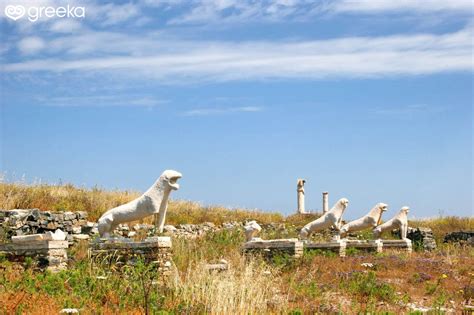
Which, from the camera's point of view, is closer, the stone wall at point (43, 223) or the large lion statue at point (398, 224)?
the stone wall at point (43, 223)

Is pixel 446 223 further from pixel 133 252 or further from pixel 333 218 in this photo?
pixel 133 252

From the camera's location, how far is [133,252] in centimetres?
1539

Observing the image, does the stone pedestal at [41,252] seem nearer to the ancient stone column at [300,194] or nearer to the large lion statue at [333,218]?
the large lion statue at [333,218]

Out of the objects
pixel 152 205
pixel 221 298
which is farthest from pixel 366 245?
pixel 221 298

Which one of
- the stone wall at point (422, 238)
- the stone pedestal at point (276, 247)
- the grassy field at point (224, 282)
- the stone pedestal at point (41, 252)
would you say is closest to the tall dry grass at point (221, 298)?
the grassy field at point (224, 282)

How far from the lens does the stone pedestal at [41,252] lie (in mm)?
14336

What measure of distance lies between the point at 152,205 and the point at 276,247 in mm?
5386

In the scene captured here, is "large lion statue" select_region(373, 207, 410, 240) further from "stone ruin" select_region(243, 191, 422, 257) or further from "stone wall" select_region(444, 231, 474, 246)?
"stone wall" select_region(444, 231, 474, 246)

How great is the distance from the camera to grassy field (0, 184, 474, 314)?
34.6 feet

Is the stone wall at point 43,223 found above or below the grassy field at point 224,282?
above

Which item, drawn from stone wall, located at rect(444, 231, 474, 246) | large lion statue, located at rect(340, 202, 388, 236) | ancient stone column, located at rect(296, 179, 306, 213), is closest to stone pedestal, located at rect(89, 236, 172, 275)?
large lion statue, located at rect(340, 202, 388, 236)

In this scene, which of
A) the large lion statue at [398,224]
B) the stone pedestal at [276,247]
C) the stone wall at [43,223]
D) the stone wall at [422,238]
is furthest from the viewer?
the stone wall at [422,238]

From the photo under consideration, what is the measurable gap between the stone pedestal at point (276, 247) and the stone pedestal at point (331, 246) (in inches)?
76.8

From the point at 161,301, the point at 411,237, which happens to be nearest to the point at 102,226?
the point at 161,301
